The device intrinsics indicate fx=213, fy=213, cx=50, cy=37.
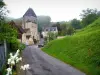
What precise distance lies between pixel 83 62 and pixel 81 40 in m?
12.7

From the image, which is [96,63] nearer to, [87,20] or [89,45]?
[89,45]

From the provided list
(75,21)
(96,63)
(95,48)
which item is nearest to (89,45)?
(95,48)

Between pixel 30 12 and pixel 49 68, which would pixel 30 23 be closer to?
pixel 30 12

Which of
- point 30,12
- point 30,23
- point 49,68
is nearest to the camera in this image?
point 49,68

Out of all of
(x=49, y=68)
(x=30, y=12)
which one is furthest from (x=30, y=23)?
(x=49, y=68)

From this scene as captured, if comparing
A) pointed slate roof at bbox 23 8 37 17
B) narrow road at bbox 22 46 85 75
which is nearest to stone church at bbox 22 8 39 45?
pointed slate roof at bbox 23 8 37 17

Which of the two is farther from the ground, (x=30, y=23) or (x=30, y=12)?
(x=30, y=12)

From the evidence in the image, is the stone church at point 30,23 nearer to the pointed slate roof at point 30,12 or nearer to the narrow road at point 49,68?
the pointed slate roof at point 30,12

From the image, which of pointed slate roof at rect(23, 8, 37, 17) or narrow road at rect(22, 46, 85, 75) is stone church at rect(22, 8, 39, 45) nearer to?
pointed slate roof at rect(23, 8, 37, 17)

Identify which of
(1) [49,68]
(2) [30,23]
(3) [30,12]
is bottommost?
(1) [49,68]

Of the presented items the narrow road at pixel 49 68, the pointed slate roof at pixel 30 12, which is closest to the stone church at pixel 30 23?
the pointed slate roof at pixel 30 12

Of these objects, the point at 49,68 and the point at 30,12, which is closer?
the point at 49,68

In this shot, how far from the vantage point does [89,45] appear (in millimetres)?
34406

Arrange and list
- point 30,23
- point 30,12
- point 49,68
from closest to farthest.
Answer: point 49,68 < point 30,23 < point 30,12
